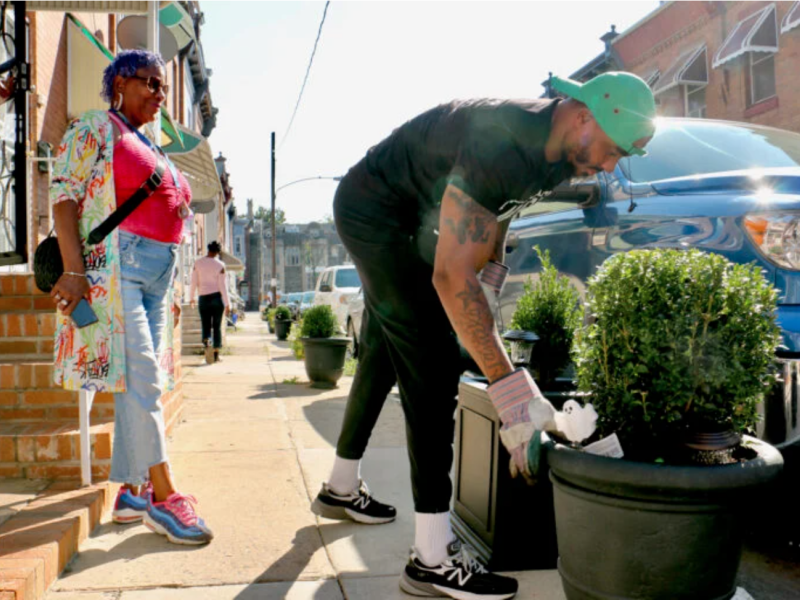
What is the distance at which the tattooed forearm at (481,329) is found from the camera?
194cm

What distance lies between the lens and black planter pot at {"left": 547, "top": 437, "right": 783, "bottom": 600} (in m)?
1.64

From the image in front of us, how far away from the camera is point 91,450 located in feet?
10.5

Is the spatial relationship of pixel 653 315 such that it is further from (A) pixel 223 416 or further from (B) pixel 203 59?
(B) pixel 203 59

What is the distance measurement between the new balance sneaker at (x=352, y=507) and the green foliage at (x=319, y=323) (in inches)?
177

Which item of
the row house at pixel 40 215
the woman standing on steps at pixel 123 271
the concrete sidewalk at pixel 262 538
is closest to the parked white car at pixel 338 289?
the row house at pixel 40 215

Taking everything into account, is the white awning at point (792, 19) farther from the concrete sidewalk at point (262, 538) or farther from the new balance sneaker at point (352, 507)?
the new balance sneaker at point (352, 507)

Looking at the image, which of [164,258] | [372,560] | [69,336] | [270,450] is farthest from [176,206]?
[270,450]

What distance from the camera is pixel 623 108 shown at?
73.5 inches

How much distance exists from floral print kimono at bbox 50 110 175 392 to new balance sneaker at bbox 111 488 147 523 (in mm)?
541

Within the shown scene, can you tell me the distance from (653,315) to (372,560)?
4.70 feet

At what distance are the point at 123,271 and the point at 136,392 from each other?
488 millimetres

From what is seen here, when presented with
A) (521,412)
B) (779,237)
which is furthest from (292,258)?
(521,412)

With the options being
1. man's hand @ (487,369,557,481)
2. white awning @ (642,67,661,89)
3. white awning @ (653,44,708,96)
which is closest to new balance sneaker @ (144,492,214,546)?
man's hand @ (487,369,557,481)

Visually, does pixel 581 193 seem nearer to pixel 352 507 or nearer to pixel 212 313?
pixel 352 507
